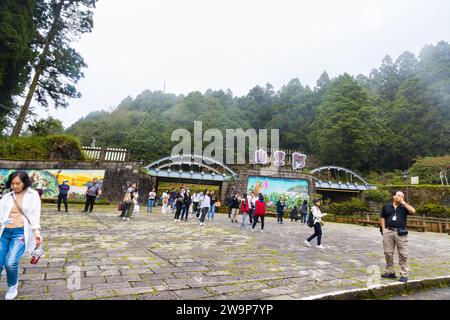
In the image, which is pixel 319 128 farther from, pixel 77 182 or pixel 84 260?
pixel 84 260

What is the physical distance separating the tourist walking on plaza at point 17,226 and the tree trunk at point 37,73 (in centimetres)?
2228

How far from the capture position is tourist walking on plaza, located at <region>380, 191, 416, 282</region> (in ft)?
16.3

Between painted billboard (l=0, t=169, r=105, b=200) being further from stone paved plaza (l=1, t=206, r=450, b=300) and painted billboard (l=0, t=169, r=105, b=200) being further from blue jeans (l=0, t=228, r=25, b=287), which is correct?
blue jeans (l=0, t=228, r=25, b=287)

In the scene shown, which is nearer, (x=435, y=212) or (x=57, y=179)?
(x=435, y=212)

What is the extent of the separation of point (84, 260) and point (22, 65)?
20.9 m

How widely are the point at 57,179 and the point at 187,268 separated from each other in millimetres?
21459

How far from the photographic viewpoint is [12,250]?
10.6 ft

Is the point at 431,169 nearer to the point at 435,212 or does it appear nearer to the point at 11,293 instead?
the point at 435,212

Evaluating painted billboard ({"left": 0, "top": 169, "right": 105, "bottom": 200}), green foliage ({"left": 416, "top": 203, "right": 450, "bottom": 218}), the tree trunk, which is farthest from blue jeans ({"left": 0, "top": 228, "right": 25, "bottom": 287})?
green foliage ({"left": 416, "top": 203, "right": 450, "bottom": 218})

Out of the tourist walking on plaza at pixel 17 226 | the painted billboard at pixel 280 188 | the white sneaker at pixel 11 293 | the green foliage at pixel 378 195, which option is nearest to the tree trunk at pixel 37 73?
the painted billboard at pixel 280 188

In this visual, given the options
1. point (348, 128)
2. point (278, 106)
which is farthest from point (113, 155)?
point (278, 106)

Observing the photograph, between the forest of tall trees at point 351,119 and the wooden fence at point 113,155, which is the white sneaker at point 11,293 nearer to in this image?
the wooden fence at point 113,155
